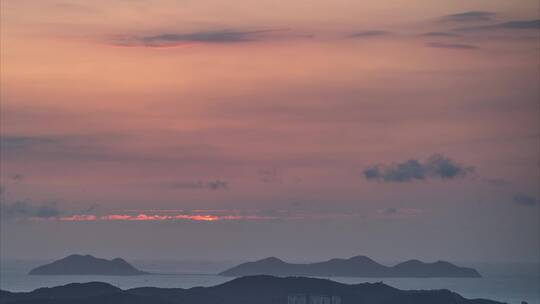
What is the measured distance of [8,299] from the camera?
169375 millimetres

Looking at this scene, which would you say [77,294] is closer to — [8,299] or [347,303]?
[8,299]

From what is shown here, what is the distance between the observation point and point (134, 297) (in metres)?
154

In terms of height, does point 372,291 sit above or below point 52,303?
above

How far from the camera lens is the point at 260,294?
189000mm

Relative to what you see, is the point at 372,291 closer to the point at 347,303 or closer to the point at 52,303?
the point at 347,303

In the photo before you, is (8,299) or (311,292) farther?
(311,292)

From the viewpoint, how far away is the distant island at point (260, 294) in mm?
169750

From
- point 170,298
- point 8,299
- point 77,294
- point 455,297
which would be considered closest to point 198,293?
point 170,298

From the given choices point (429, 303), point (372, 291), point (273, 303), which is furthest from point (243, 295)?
point (429, 303)

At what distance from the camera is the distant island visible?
170 m

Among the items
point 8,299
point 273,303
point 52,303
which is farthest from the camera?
point 273,303

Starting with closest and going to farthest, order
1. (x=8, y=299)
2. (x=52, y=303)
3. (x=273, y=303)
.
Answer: (x=52, y=303), (x=8, y=299), (x=273, y=303)

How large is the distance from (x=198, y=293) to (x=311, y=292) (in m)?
21.3

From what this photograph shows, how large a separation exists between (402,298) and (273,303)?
889 inches
